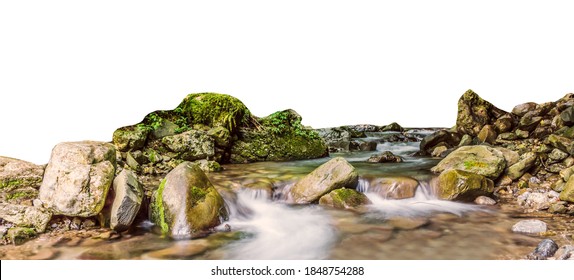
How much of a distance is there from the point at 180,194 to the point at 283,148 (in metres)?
7.26

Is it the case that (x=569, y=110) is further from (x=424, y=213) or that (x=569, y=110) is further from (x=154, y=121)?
(x=154, y=121)

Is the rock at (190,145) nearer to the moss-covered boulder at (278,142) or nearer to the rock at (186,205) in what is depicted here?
the moss-covered boulder at (278,142)

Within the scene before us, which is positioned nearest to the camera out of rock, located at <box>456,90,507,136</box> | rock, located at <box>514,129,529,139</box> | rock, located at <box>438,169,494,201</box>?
rock, located at <box>438,169,494,201</box>

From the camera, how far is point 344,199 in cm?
790

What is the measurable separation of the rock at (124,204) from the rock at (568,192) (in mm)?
7469

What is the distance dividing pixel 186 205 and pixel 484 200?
226 inches

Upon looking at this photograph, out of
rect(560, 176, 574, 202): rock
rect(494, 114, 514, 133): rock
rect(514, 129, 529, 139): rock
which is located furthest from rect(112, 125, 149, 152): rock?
rect(494, 114, 514, 133): rock

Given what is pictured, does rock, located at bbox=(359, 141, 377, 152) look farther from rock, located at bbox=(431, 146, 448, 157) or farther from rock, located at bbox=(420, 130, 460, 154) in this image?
rock, located at bbox=(431, 146, 448, 157)

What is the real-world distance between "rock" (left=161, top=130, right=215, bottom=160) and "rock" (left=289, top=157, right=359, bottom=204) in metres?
4.17

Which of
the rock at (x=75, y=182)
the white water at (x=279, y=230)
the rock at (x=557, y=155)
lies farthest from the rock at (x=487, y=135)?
the rock at (x=75, y=182)

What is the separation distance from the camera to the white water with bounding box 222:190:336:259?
226 inches

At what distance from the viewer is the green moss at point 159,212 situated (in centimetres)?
645

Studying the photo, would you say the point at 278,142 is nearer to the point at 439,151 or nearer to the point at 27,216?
the point at 439,151
